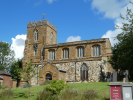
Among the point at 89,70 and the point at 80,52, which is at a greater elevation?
the point at 80,52

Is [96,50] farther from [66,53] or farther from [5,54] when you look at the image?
[5,54]

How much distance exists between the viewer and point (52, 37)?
43.6 m

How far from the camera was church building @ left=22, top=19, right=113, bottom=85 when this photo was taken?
29.4 m

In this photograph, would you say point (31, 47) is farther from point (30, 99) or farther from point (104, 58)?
point (30, 99)

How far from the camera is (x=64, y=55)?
3597 cm

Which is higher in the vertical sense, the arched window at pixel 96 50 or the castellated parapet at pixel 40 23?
the castellated parapet at pixel 40 23

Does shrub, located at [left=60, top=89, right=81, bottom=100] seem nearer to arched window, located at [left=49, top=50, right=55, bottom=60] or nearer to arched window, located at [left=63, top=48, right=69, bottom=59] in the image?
arched window, located at [left=63, top=48, right=69, bottom=59]

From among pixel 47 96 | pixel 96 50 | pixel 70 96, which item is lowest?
pixel 47 96

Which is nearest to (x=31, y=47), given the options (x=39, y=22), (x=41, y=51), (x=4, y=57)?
(x=41, y=51)

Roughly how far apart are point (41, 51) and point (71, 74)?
1171 cm

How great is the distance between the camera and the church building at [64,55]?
1158 inches

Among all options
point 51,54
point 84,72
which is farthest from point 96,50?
point 51,54

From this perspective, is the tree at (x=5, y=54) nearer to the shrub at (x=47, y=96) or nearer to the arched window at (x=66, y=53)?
the arched window at (x=66, y=53)

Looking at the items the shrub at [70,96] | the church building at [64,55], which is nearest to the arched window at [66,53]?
the church building at [64,55]
